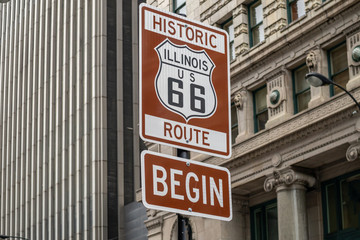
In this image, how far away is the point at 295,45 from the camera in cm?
2784

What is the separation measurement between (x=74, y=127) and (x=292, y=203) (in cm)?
3604

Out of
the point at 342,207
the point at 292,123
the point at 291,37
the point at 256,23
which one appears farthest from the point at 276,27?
the point at 342,207

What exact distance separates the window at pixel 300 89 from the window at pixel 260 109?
1.68 meters

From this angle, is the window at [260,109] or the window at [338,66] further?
the window at [260,109]

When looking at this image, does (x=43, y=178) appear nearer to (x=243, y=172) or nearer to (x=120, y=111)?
(x=120, y=111)

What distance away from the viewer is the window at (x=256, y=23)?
30.3 m

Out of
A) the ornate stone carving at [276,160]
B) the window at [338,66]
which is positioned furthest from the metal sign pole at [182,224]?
the ornate stone carving at [276,160]

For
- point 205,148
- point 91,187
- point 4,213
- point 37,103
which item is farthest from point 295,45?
point 4,213

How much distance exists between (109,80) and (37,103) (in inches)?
461

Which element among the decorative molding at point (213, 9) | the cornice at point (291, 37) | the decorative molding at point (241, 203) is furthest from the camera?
the decorative molding at point (213, 9)

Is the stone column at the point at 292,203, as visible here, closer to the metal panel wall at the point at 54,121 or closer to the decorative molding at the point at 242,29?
the decorative molding at the point at 242,29

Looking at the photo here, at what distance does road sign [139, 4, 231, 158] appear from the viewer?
8195 millimetres

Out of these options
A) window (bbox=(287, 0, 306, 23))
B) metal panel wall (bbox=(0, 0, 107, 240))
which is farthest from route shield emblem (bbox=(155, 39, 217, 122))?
metal panel wall (bbox=(0, 0, 107, 240))

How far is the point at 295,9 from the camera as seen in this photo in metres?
28.4
